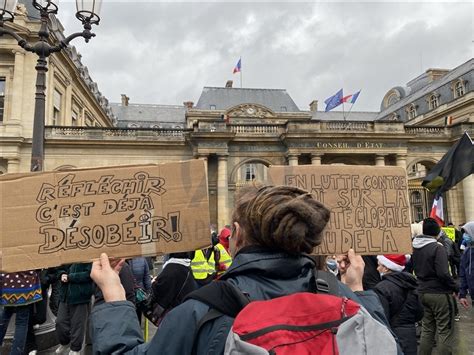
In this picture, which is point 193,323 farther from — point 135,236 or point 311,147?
point 311,147

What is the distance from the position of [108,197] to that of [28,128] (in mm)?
24355

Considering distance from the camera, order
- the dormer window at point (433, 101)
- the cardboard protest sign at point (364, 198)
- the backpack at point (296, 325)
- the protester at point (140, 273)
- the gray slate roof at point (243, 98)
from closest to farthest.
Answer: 1. the backpack at point (296, 325)
2. the cardboard protest sign at point (364, 198)
3. the protester at point (140, 273)
4. the dormer window at point (433, 101)
5. the gray slate roof at point (243, 98)

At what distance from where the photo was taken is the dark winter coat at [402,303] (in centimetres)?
376

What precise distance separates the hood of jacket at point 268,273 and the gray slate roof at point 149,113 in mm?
54703

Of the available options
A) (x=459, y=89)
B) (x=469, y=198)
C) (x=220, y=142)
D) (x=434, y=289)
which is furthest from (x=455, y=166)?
(x=459, y=89)

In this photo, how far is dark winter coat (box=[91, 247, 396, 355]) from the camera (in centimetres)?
140

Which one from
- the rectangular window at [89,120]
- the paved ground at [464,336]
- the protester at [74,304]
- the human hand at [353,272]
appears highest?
the rectangular window at [89,120]

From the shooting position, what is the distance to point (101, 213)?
2.65 metres

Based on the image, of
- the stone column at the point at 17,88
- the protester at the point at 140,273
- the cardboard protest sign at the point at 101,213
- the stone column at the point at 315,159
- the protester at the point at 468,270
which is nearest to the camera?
the cardboard protest sign at the point at 101,213

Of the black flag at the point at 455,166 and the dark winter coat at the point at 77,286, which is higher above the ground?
the black flag at the point at 455,166

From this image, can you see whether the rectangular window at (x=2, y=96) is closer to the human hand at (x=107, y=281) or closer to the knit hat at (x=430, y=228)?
the knit hat at (x=430, y=228)

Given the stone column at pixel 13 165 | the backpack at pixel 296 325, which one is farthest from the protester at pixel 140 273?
the stone column at pixel 13 165

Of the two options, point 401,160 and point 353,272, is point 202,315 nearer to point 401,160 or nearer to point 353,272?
point 353,272

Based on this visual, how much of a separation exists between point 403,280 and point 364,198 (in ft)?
3.89
